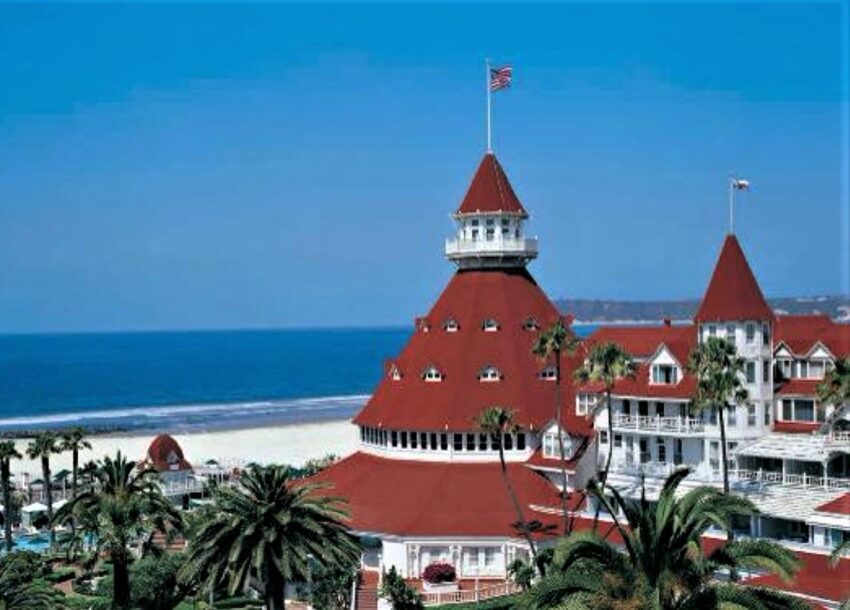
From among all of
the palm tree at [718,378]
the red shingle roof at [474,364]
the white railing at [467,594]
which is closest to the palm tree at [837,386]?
the palm tree at [718,378]

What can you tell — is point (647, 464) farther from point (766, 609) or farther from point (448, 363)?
point (766, 609)

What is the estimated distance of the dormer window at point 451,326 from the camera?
2702 inches

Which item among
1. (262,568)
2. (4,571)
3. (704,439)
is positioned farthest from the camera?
(704,439)

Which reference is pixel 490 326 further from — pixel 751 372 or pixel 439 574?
pixel 439 574

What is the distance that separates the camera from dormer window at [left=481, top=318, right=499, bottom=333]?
6788 cm

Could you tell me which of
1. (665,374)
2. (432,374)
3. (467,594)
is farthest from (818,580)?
(432,374)

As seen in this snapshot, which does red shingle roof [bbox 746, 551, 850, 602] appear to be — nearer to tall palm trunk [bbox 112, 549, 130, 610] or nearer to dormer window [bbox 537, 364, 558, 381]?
dormer window [bbox 537, 364, 558, 381]

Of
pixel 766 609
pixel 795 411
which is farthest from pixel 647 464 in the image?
pixel 766 609

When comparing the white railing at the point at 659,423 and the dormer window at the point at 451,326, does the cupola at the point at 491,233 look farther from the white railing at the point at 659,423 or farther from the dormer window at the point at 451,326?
the white railing at the point at 659,423

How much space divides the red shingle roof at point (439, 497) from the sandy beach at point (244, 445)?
4301 centimetres

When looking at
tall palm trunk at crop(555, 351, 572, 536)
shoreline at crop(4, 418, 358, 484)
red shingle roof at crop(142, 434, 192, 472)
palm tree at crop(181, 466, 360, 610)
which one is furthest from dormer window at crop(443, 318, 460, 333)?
shoreline at crop(4, 418, 358, 484)

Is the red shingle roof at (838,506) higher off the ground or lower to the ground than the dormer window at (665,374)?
lower

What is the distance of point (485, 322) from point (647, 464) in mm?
13571

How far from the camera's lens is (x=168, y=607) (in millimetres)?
45969
